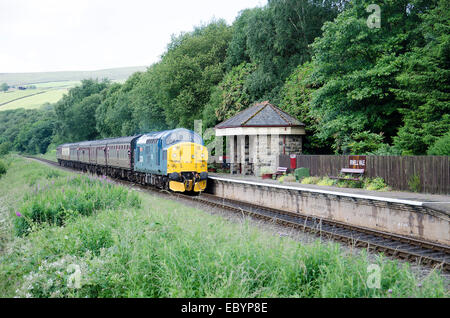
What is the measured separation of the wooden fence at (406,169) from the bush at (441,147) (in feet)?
2.09

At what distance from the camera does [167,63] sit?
4225cm

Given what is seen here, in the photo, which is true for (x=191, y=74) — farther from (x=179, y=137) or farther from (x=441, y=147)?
(x=441, y=147)

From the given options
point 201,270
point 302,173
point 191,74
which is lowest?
point 201,270

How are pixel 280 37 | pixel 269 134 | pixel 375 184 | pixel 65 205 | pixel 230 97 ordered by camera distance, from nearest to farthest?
pixel 65 205 → pixel 375 184 → pixel 269 134 → pixel 280 37 → pixel 230 97

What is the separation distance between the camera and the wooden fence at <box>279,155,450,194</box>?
14.9m

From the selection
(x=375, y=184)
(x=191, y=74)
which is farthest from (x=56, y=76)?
(x=375, y=184)

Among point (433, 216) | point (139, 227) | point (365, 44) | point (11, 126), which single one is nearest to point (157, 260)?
point (139, 227)

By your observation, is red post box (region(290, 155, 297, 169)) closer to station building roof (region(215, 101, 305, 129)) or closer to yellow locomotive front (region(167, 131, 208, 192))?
station building roof (region(215, 101, 305, 129))

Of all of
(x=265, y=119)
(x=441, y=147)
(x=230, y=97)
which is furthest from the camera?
(x=230, y=97)

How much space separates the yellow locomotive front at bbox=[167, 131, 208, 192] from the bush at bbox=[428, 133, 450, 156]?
11.7 m

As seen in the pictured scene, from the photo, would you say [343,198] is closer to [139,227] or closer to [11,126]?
[139,227]

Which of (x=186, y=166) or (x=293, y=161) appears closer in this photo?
(x=186, y=166)

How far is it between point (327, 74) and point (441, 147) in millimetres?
9081

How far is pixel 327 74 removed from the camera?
23.2 metres
